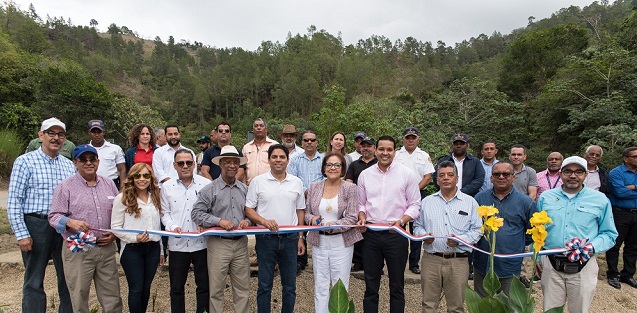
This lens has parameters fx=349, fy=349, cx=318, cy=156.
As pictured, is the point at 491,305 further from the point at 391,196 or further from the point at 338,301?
the point at 391,196

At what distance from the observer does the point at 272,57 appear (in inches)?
2670

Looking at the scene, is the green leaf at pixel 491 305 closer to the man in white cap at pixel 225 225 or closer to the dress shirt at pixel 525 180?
the man in white cap at pixel 225 225

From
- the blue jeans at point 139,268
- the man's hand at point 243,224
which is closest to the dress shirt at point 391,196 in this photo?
the man's hand at point 243,224

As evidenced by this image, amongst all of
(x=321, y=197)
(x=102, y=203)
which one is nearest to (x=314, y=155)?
(x=321, y=197)

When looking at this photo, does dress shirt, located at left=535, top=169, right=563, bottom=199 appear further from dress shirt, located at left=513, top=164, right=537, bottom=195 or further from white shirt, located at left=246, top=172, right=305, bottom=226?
white shirt, located at left=246, top=172, right=305, bottom=226

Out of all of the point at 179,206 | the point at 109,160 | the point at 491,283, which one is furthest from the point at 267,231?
the point at 109,160

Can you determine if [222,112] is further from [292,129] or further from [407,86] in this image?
[292,129]

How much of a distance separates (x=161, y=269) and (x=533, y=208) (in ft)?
16.2

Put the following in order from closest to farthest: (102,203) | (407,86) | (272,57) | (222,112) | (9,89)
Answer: (102,203), (9,89), (407,86), (222,112), (272,57)

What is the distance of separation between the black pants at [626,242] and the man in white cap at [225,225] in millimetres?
5107

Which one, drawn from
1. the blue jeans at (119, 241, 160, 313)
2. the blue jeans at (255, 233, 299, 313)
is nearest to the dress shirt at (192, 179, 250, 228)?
the blue jeans at (255, 233, 299, 313)

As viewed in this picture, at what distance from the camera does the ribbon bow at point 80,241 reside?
2.87 metres

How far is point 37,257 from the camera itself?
10.9 ft

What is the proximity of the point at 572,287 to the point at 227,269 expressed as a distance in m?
3.09
